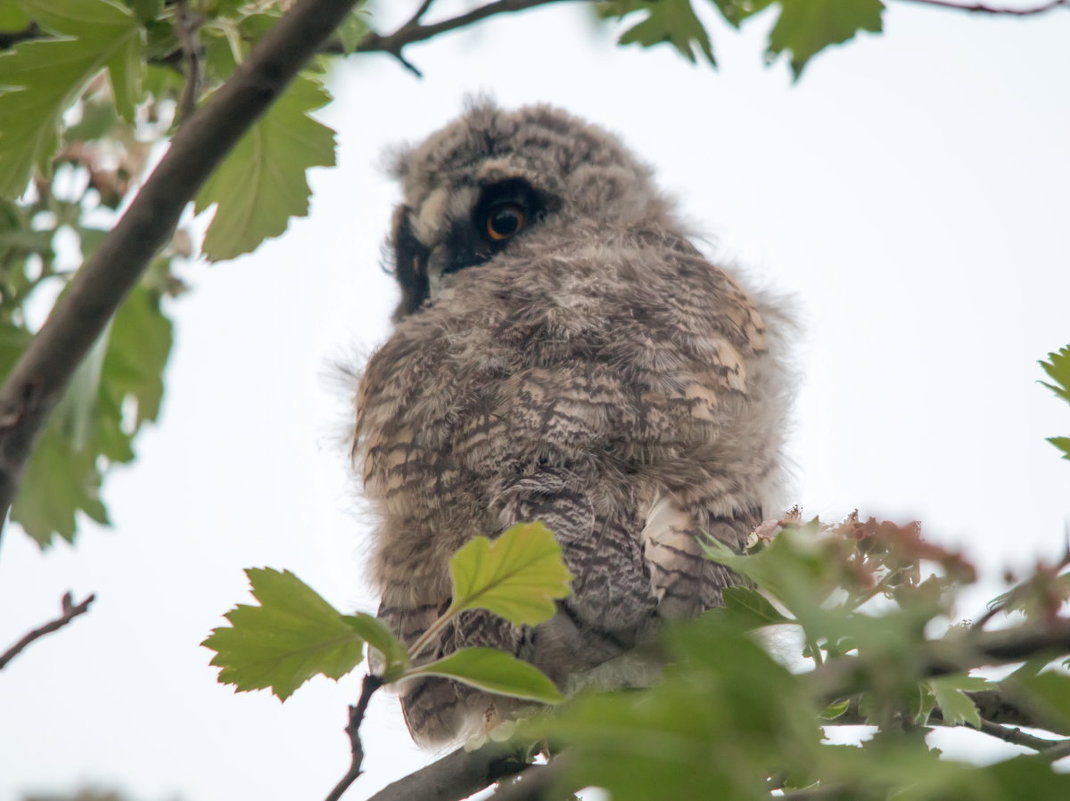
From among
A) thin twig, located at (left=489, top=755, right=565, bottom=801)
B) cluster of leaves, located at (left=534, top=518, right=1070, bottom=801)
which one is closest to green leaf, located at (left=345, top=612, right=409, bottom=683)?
thin twig, located at (left=489, top=755, right=565, bottom=801)

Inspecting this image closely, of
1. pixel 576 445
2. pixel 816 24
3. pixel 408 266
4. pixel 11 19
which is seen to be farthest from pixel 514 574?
pixel 408 266

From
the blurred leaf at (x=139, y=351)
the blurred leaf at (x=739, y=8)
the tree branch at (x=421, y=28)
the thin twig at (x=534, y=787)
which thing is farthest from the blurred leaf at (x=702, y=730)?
the blurred leaf at (x=139, y=351)

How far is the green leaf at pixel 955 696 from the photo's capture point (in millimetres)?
1481

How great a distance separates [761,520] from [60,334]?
1.39m

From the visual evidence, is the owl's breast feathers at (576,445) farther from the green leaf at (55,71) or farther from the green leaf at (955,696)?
the green leaf at (55,71)

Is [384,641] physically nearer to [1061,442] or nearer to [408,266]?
[1061,442]

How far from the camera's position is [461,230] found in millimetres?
3514

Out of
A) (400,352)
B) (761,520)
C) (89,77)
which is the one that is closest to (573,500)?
(761,520)

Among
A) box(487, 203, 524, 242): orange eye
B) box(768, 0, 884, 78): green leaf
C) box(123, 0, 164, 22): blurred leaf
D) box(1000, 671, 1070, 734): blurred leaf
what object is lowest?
box(1000, 671, 1070, 734): blurred leaf

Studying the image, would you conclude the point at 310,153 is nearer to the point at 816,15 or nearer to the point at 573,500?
the point at 573,500

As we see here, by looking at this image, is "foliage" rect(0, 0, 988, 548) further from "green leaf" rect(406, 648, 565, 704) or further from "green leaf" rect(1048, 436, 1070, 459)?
"green leaf" rect(406, 648, 565, 704)

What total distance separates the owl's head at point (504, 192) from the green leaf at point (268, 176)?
1.16 m

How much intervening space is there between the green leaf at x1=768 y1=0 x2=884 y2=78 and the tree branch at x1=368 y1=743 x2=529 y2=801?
1478 mm

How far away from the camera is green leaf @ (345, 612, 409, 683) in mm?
1380
